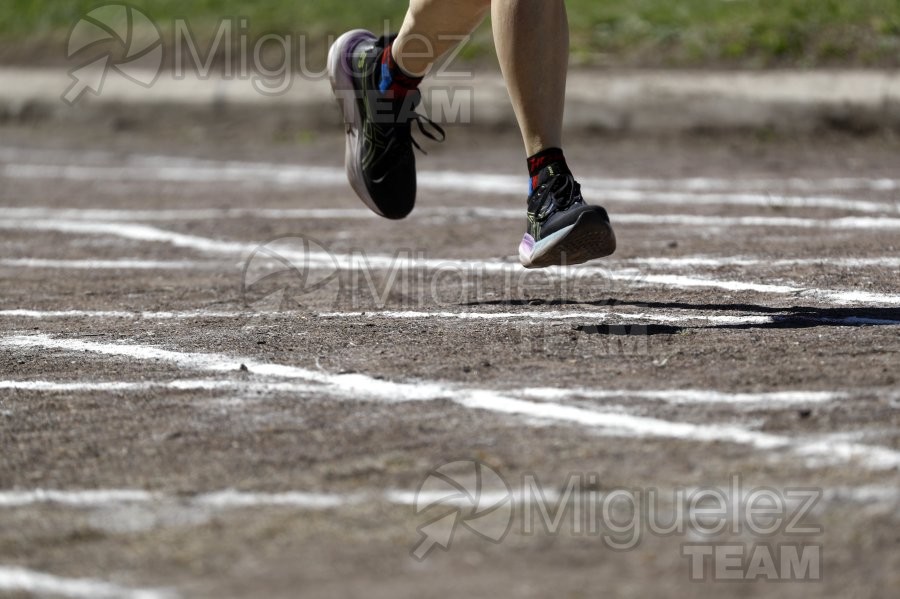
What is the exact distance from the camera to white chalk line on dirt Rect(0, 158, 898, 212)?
6066mm

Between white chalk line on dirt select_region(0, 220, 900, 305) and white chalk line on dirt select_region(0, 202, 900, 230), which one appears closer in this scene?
white chalk line on dirt select_region(0, 220, 900, 305)

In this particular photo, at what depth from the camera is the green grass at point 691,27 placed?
28.4 feet

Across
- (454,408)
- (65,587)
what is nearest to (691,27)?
(454,408)

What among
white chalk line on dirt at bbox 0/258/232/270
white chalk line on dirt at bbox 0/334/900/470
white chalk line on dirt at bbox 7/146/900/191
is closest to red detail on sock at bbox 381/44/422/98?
white chalk line on dirt at bbox 0/258/232/270

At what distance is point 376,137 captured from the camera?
180 inches

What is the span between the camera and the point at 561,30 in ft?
13.4

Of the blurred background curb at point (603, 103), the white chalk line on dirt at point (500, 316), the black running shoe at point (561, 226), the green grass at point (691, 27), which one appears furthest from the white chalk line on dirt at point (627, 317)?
the green grass at point (691, 27)

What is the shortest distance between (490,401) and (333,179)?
4754 mm

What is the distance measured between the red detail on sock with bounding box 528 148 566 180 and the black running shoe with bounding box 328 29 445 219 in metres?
0.63

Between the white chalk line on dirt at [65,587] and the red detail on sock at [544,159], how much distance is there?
2.21 meters

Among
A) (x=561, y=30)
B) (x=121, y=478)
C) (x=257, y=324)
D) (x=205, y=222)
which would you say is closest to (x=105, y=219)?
(x=205, y=222)

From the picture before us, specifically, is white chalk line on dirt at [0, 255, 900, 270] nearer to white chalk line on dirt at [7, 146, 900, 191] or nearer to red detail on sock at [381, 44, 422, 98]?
red detail on sock at [381, 44, 422, 98]

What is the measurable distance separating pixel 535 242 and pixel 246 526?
1790mm

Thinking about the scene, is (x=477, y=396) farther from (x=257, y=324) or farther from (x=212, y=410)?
(x=257, y=324)
